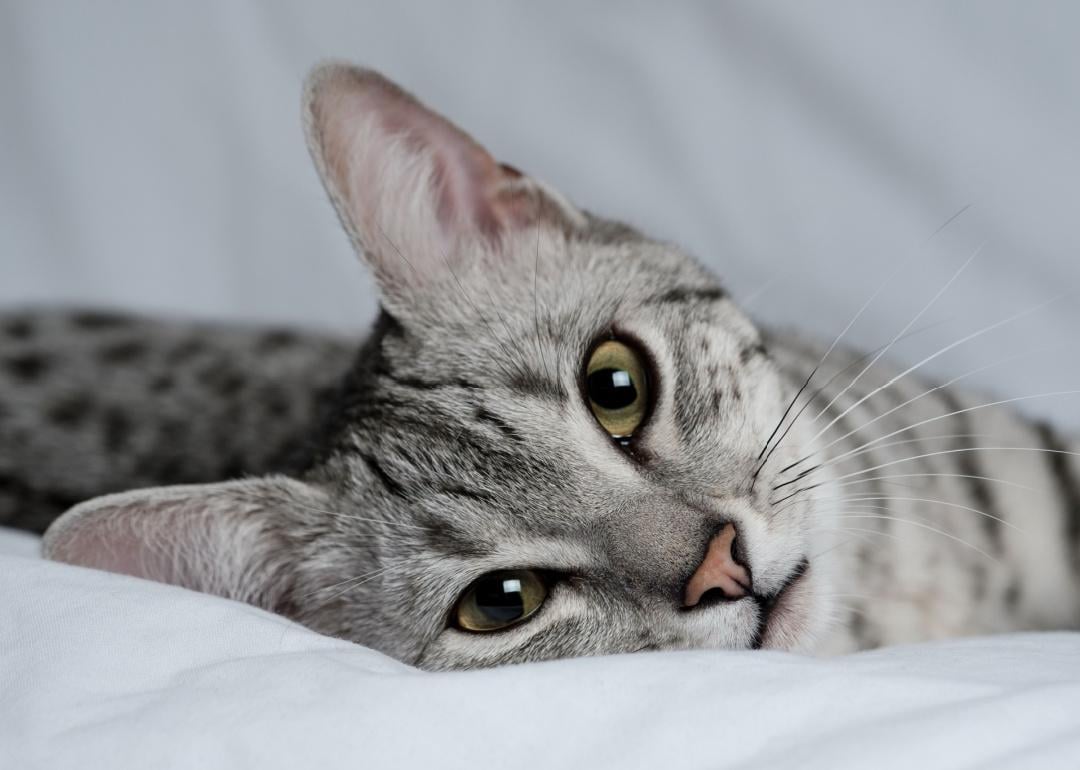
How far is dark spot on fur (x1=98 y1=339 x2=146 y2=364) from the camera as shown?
8.16 feet

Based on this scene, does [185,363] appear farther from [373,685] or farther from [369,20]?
[373,685]

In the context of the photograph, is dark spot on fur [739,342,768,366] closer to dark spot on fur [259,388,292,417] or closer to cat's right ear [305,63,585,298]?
cat's right ear [305,63,585,298]

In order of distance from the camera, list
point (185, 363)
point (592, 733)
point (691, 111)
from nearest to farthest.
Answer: point (592, 733) → point (185, 363) → point (691, 111)

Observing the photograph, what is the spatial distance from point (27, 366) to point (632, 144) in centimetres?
173

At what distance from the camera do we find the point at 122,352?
8.25ft

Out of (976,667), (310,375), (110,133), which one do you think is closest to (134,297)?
(110,133)

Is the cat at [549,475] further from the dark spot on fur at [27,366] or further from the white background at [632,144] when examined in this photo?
the white background at [632,144]

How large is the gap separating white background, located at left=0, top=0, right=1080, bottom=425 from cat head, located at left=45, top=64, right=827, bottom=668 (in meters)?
0.84

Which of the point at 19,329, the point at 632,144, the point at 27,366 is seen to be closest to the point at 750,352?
the point at 632,144

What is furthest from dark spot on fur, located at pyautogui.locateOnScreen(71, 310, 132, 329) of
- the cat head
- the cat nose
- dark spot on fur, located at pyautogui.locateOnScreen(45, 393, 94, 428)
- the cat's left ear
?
the cat nose

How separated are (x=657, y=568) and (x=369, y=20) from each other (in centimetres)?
202

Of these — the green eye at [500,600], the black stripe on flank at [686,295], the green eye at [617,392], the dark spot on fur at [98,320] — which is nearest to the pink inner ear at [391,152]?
the black stripe on flank at [686,295]

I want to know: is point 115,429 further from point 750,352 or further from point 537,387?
point 750,352

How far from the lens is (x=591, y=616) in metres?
1.44
